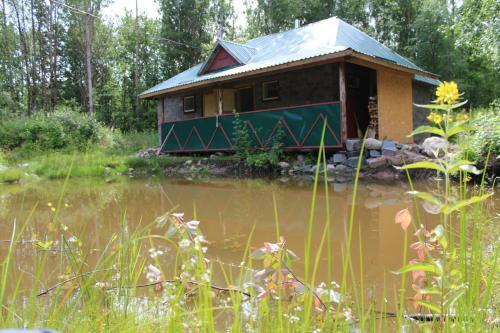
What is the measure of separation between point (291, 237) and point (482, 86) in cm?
2552

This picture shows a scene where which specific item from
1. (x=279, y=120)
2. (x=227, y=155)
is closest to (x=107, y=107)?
(x=227, y=155)

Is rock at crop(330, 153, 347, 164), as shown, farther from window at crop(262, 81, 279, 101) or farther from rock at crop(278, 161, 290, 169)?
window at crop(262, 81, 279, 101)

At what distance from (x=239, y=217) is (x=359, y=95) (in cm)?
831

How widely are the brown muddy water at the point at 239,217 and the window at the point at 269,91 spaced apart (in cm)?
509

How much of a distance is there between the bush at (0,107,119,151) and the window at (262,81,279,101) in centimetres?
835

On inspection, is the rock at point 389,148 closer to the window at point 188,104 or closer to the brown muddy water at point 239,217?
the brown muddy water at point 239,217

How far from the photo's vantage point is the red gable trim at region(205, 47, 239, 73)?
13609 mm

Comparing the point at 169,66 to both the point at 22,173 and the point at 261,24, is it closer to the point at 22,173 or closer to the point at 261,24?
the point at 261,24

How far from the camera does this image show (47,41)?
26.2 meters

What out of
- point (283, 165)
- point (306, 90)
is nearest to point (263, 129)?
point (283, 165)

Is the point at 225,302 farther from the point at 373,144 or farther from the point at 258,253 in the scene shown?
the point at 373,144

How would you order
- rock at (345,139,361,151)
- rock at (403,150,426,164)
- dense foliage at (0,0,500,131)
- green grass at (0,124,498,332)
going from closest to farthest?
green grass at (0,124,498,332) → rock at (403,150,426,164) → rock at (345,139,361,151) → dense foliage at (0,0,500,131)

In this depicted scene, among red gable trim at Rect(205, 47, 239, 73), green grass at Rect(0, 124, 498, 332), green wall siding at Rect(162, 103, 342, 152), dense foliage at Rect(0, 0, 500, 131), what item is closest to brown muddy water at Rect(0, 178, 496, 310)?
green grass at Rect(0, 124, 498, 332)

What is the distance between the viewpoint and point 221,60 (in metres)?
13.9
